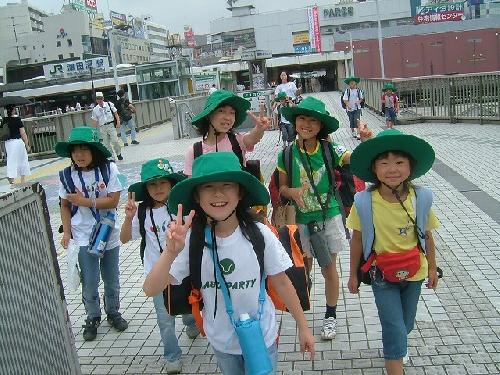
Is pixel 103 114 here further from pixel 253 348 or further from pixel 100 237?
pixel 253 348

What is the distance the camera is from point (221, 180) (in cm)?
232

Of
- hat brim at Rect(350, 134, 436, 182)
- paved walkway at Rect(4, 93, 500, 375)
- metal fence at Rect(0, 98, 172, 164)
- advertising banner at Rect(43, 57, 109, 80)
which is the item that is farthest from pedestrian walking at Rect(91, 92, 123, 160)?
advertising banner at Rect(43, 57, 109, 80)

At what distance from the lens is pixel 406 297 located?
305cm

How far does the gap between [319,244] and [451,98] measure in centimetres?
1311

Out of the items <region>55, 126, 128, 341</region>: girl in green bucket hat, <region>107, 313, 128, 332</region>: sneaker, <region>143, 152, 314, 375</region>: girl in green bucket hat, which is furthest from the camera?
<region>107, 313, 128, 332</region>: sneaker

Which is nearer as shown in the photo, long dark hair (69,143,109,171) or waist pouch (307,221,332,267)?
waist pouch (307,221,332,267)

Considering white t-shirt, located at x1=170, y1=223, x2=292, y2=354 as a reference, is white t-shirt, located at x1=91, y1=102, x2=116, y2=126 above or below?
above

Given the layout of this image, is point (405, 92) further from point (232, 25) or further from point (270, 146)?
point (232, 25)

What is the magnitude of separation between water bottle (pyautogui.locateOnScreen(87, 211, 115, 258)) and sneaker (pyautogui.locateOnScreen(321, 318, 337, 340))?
5.82 feet

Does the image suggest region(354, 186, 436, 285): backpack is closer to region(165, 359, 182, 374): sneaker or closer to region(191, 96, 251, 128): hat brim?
region(191, 96, 251, 128): hat brim

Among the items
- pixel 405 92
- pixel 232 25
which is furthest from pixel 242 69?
pixel 405 92

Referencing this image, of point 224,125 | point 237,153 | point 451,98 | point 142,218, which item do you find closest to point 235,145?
point 237,153

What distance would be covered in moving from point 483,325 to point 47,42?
101 metres

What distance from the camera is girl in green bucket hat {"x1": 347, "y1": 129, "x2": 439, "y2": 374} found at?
292cm
